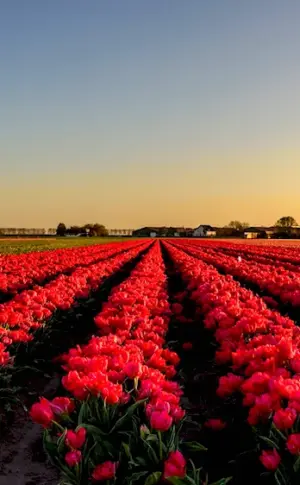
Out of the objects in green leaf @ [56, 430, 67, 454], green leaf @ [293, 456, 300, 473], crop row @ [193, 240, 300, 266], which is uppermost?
green leaf @ [56, 430, 67, 454]

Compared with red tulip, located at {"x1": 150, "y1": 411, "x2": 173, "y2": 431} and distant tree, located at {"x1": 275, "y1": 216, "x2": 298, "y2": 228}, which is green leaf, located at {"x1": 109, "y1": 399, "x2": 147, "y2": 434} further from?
distant tree, located at {"x1": 275, "y1": 216, "x2": 298, "y2": 228}

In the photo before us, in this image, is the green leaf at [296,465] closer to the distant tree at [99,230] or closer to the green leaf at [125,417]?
the green leaf at [125,417]

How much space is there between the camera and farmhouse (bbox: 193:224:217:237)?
161 m

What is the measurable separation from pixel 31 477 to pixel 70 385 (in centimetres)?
141

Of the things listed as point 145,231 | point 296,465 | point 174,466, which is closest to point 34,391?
point 174,466

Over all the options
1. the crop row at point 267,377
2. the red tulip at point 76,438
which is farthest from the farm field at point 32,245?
the red tulip at point 76,438

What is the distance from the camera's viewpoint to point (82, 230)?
150 meters

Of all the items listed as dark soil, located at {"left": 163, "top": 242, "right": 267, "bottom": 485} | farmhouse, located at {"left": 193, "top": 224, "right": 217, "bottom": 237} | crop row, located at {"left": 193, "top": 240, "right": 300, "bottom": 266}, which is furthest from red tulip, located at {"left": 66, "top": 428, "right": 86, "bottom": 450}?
farmhouse, located at {"left": 193, "top": 224, "right": 217, "bottom": 237}

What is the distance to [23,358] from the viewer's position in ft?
22.2

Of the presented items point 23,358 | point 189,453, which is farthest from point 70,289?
point 189,453

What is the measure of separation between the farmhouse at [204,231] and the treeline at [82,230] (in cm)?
2846

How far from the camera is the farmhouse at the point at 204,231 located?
161150 millimetres

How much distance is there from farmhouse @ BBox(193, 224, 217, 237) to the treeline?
28.5 metres

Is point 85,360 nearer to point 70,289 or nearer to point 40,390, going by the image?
point 40,390
